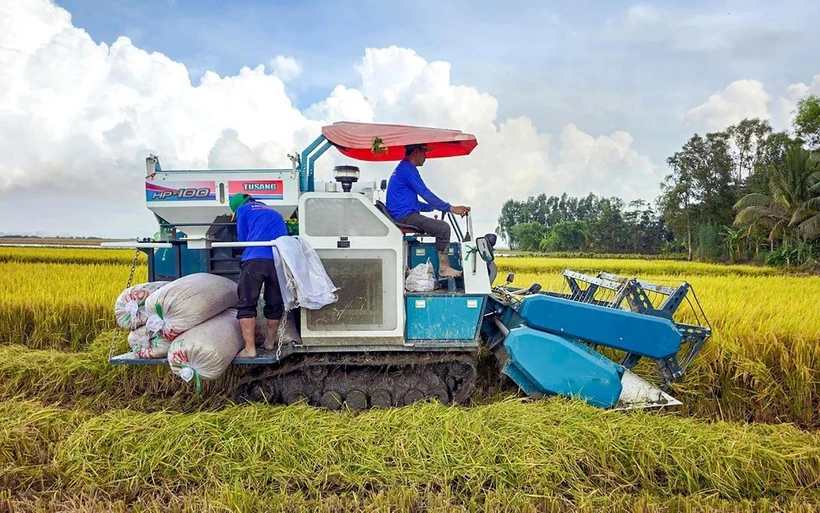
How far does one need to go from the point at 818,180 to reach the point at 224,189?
28.4 meters

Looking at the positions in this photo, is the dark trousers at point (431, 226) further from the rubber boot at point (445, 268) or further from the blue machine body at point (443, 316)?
the blue machine body at point (443, 316)

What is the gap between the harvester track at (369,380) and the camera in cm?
461

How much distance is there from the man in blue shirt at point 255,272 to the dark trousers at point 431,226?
1149 millimetres

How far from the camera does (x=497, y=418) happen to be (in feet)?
13.5

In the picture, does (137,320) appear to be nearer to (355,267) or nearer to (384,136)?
(355,267)

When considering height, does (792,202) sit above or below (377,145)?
above

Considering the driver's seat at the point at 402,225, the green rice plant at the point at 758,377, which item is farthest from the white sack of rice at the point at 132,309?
the green rice plant at the point at 758,377

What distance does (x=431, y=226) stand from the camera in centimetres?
487

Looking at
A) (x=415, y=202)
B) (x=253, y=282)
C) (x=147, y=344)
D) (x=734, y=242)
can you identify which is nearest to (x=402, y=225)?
(x=415, y=202)

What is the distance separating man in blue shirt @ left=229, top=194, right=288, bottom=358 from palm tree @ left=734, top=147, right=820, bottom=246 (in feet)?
A: 83.6

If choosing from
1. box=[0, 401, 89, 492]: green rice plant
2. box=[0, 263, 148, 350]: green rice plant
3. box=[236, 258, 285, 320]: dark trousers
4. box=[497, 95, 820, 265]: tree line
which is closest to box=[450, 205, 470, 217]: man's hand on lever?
box=[236, 258, 285, 320]: dark trousers

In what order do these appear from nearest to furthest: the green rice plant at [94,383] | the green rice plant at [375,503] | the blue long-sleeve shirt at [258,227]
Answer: the green rice plant at [375,503] → the blue long-sleeve shirt at [258,227] → the green rice plant at [94,383]

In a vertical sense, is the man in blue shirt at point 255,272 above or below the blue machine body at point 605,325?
above

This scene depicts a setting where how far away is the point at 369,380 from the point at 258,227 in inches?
64.9
